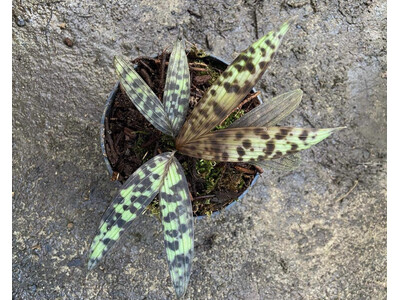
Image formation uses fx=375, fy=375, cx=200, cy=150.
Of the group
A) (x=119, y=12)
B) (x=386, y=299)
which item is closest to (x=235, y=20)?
(x=119, y=12)

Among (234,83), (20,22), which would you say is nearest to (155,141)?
(234,83)

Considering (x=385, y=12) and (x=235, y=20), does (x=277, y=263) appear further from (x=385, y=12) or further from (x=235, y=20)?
(x=385, y=12)

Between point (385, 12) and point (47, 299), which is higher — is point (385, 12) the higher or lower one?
the higher one

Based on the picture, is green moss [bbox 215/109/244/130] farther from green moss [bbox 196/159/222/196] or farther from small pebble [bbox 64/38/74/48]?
small pebble [bbox 64/38/74/48]

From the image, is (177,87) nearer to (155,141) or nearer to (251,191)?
(155,141)

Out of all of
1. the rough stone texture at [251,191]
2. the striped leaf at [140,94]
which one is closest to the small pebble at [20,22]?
the rough stone texture at [251,191]

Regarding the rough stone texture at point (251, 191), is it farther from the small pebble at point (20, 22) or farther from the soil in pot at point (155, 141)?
the soil in pot at point (155, 141)

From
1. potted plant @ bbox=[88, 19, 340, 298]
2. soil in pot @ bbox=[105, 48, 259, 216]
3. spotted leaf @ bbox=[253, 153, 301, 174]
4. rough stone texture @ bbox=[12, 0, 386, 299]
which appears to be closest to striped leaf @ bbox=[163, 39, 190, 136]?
potted plant @ bbox=[88, 19, 340, 298]
